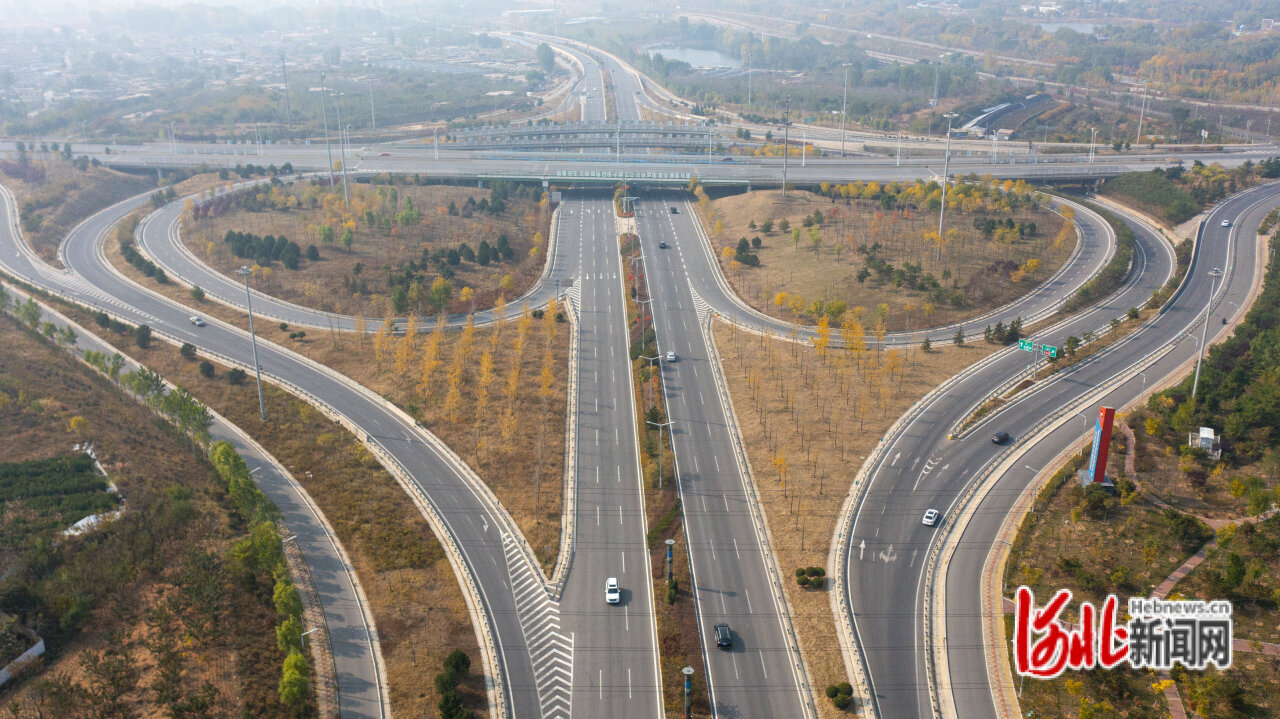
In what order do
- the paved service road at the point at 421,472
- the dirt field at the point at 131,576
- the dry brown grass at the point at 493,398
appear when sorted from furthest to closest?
the dry brown grass at the point at 493,398 → the paved service road at the point at 421,472 → the dirt field at the point at 131,576

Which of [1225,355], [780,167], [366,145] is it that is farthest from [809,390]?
[366,145]

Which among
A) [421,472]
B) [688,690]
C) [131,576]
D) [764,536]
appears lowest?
[688,690]

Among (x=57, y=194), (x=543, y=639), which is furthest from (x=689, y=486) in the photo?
(x=57, y=194)

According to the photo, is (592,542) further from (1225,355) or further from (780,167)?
(780,167)

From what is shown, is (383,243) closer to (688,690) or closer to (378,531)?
(378,531)

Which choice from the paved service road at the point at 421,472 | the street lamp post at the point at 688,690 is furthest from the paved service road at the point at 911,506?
the paved service road at the point at 421,472

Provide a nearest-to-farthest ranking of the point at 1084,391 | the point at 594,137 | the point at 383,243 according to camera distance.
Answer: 1. the point at 1084,391
2. the point at 383,243
3. the point at 594,137

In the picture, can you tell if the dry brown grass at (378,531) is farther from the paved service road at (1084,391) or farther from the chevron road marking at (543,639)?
the paved service road at (1084,391)
